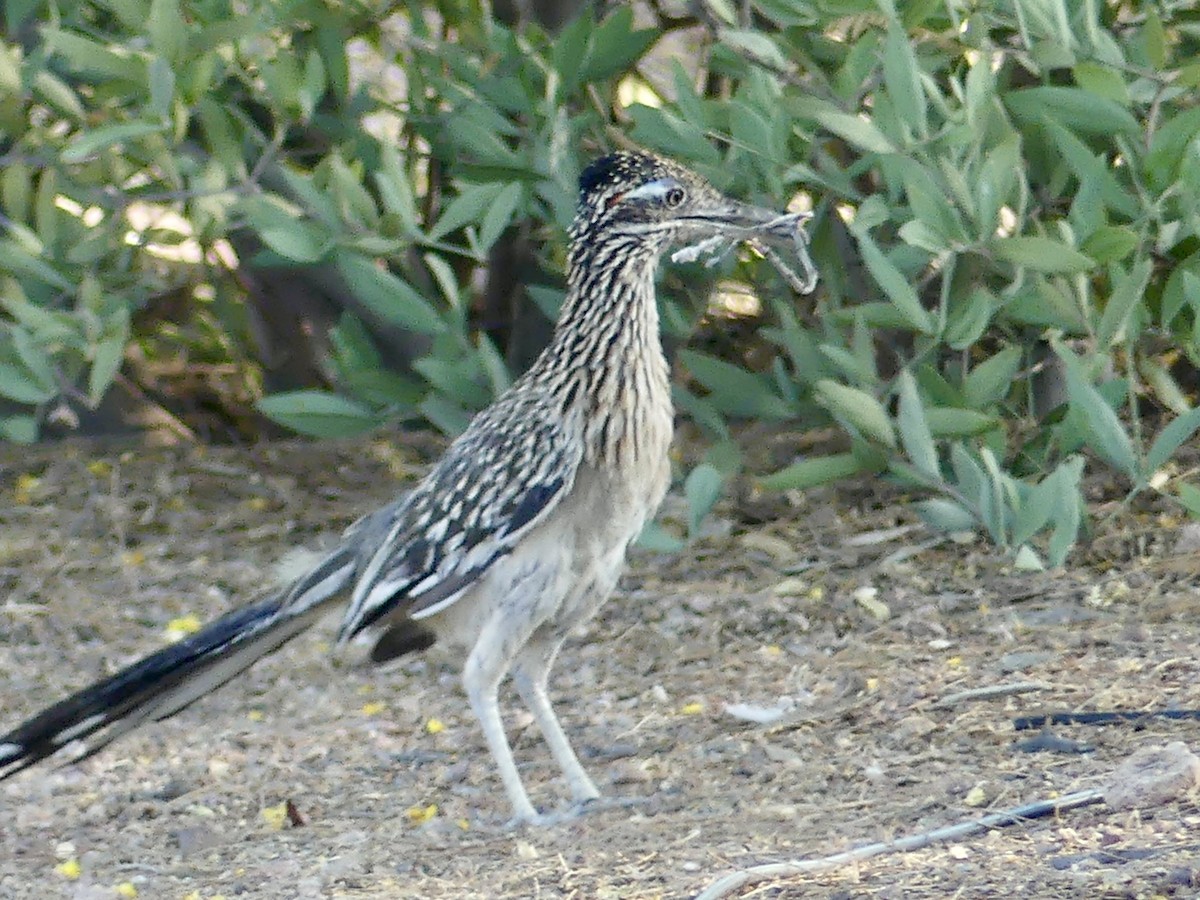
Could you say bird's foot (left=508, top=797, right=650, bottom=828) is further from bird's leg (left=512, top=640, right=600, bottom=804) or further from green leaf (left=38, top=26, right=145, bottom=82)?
green leaf (left=38, top=26, right=145, bottom=82)

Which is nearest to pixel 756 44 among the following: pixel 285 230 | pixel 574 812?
pixel 285 230

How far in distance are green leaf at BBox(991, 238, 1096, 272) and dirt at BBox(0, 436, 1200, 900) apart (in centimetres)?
102

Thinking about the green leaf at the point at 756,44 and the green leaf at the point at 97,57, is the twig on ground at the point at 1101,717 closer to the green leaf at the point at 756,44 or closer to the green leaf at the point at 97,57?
the green leaf at the point at 756,44

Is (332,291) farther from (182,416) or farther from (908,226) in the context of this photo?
(908,226)

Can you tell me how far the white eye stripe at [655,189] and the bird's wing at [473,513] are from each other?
22.4 inches

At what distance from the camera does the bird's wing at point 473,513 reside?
4.84m

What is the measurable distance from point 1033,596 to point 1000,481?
46cm

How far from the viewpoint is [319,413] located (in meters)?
6.32

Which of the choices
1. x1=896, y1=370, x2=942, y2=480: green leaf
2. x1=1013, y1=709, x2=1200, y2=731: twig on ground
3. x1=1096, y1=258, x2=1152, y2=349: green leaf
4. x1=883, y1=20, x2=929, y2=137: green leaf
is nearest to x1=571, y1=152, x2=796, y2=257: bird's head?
x1=883, y1=20, x2=929, y2=137: green leaf

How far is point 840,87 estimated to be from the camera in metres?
5.31

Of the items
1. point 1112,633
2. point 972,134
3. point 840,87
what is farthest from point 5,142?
point 1112,633

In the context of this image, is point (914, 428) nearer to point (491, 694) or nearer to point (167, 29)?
point (491, 694)

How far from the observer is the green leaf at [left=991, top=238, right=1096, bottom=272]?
199 inches

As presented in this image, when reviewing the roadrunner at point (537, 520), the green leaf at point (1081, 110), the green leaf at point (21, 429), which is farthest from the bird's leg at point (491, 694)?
the green leaf at point (21, 429)
